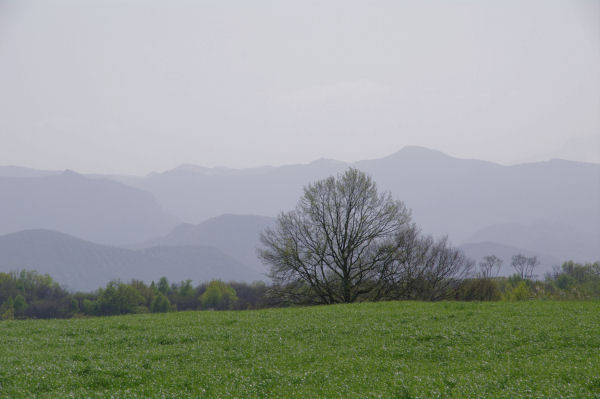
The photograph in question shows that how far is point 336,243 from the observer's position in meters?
47.8

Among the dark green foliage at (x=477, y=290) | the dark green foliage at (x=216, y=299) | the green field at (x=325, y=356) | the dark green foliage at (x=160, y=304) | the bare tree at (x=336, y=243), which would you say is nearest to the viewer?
the green field at (x=325, y=356)

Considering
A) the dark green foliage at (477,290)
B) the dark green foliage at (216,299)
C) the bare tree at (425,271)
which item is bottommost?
the dark green foliage at (216,299)

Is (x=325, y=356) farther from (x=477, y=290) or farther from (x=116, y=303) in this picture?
(x=116, y=303)

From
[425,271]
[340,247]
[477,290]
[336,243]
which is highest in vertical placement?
[336,243]

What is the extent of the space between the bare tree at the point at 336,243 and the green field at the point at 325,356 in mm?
20970

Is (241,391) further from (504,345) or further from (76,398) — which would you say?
(504,345)

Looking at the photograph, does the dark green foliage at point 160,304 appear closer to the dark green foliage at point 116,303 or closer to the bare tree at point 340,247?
the dark green foliage at point 116,303

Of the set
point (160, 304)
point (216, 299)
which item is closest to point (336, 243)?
point (160, 304)

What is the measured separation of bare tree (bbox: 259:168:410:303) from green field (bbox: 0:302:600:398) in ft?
68.8

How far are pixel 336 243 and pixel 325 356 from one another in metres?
31.2

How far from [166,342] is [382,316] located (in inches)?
478

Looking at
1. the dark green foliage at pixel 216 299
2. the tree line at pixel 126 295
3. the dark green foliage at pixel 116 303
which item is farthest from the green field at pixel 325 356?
the dark green foliage at pixel 216 299

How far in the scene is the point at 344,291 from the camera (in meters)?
46.8

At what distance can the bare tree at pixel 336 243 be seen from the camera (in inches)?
1818
